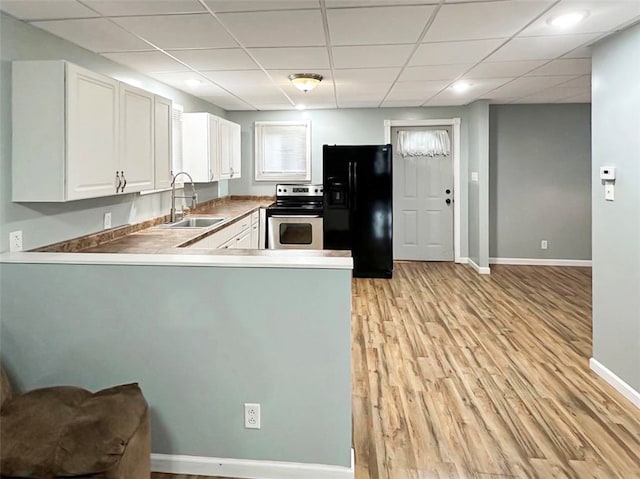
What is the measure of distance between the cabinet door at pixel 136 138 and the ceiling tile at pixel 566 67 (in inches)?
127

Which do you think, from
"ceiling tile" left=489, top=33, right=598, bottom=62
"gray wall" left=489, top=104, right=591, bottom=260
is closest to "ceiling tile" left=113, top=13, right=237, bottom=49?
"ceiling tile" left=489, top=33, right=598, bottom=62

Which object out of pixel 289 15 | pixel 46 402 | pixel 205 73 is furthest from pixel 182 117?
pixel 46 402

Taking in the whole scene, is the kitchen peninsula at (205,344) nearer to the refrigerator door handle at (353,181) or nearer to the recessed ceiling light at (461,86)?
the recessed ceiling light at (461,86)

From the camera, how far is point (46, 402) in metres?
1.86

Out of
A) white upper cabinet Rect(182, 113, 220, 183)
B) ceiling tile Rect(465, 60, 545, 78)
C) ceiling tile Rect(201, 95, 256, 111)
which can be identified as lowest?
white upper cabinet Rect(182, 113, 220, 183)

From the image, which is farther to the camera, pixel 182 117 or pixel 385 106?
pixel 385 106

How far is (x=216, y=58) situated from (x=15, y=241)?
6.31 ft

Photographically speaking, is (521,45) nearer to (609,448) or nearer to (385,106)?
(609,448)

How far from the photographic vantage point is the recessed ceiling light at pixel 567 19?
2674 millimetres

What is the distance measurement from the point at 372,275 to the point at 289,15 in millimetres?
4168

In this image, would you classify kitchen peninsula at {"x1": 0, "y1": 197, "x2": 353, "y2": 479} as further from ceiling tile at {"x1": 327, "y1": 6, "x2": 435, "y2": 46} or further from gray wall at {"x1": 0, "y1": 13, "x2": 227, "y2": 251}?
ceiling tile at {"x1": 327, "y1": 6, "x2": 435, "y2": 46}

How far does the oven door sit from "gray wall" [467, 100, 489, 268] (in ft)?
7.02

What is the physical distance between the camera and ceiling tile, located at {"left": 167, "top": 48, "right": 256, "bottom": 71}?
3422 millimetres

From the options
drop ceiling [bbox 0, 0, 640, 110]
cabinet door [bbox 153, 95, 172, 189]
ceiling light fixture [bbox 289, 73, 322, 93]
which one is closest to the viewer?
→ drop ceiling [bbox 0, 0, 640, 110]
